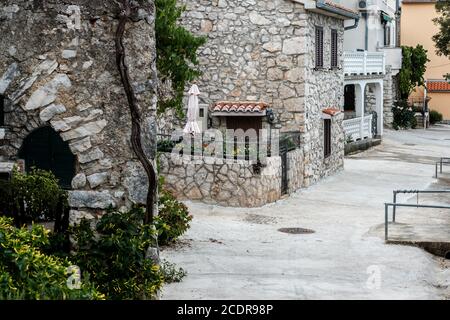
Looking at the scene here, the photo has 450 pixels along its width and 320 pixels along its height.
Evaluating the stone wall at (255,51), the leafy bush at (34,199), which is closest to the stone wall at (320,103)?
the stone wall at (255,51)

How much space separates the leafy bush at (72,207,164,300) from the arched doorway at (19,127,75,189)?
6807 mm

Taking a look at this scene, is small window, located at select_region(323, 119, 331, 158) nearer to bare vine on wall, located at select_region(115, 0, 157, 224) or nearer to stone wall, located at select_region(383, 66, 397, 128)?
bare vine on wall, located at select_region(115, 0, 157, 224)

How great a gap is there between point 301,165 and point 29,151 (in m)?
9.45

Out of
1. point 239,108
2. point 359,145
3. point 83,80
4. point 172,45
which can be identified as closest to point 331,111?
point 239,108

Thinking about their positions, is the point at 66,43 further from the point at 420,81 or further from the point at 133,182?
the point at 420,81

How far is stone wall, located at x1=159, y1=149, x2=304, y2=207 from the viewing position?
20672 mm

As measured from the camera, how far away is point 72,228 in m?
10.8

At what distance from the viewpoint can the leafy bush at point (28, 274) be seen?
24.5 ft

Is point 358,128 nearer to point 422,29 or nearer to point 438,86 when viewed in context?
point 438,86

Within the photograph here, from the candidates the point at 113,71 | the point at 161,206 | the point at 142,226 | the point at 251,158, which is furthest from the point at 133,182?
the point at 251,158

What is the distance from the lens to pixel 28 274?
8.06 metres

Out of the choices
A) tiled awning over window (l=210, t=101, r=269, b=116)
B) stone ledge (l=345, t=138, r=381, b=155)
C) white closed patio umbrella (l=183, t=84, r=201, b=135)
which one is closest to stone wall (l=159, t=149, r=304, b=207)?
white closed patio umbrella (l=183, t=84, r=201, b=135)

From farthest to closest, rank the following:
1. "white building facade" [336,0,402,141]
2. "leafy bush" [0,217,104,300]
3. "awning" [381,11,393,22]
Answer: "awning" [381,11,393,22]
"white building facade" [336,0,402,141]
"leafy bush" [0,217,104,300]
